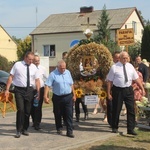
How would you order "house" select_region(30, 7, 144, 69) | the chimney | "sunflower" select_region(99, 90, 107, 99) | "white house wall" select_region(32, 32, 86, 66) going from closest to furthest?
"sunflower" select_region(99, 90, 107, 99), "house" select_region(30, 7, 144, 69), "white house wall" select_region(32, 32, 86, 66), the chimney

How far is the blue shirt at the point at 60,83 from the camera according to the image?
9.13 meters

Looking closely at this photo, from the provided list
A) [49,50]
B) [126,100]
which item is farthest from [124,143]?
[49,50]

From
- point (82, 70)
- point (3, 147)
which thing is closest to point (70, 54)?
point (82, 70)

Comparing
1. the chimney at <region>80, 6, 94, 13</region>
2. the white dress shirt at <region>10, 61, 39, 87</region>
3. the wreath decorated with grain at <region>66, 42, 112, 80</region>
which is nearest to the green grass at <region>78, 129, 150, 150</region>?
the wreath decorated with grain at <region>66, 42, 112, 80</region>

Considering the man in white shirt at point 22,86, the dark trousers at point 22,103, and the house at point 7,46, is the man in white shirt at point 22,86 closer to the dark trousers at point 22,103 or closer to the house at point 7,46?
the dark trousers at point 22,103

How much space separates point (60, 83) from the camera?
912 cm

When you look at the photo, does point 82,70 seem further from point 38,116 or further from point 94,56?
point 38,116

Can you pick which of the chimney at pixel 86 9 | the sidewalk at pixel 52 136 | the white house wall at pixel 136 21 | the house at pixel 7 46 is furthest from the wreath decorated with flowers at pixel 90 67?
the house at pixel 7 46

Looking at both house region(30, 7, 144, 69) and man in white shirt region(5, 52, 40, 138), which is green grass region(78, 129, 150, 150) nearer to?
man in white shirt region(5, 52, 40, 138)

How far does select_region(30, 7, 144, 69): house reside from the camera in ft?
155

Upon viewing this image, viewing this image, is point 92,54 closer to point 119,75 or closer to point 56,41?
point 119,75

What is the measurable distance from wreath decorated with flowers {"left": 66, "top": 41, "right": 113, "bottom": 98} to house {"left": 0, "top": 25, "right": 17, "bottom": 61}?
2048 inches

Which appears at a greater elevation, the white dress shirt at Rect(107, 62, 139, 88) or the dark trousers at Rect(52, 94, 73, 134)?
the white dress shirt at Rect(107, 62, 139, 88)

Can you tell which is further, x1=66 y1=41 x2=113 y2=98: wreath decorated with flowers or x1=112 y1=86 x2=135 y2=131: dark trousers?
x1=66 y1=41 x2=113 y2=98: wreath decorated with flowers
